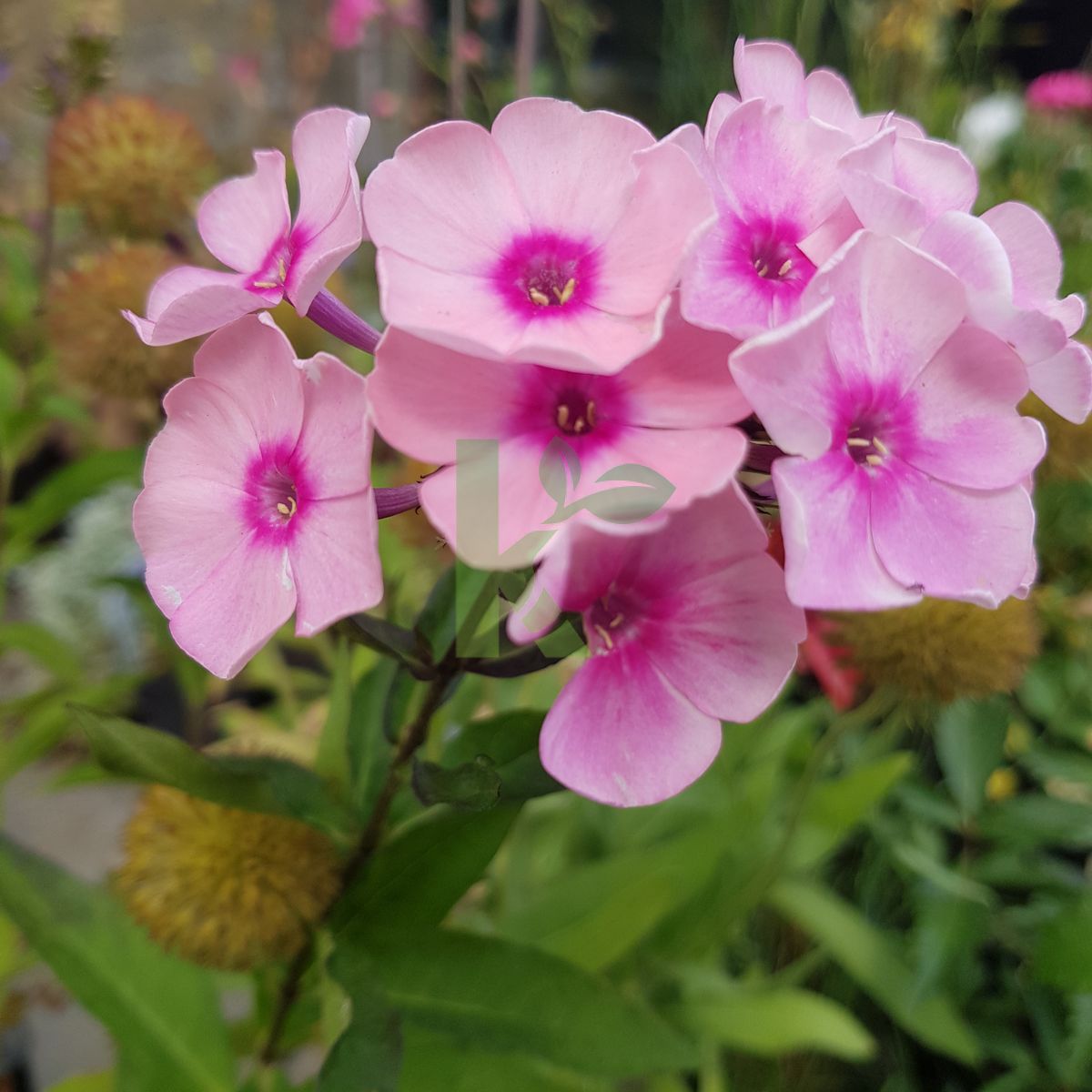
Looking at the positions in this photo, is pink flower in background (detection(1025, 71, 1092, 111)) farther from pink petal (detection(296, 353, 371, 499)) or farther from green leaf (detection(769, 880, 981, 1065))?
pink petal (detection(296, 353, 371, 499))

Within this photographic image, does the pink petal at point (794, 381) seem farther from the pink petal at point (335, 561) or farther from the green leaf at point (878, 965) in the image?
the green leaf at point (878, 965)

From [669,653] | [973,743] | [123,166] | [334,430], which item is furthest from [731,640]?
[123,166]

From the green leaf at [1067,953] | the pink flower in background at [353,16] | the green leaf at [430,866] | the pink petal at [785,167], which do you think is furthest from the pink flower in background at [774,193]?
the pink flower in background at [353,16]

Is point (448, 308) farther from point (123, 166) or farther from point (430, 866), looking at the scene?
point (123, 166)

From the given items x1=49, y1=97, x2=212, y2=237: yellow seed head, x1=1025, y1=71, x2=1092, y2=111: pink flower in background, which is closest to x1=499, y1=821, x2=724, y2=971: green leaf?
x1=49, y1=97, x2=212, y2=237: yellow seed head

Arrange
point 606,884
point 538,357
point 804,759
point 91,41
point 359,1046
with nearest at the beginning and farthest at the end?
point 538,357, point 359,1046, point 606,884, point 91,41, point 804,759

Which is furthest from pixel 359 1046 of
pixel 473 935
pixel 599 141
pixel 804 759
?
pixel 804 759

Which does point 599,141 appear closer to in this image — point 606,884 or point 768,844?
point 606,884
